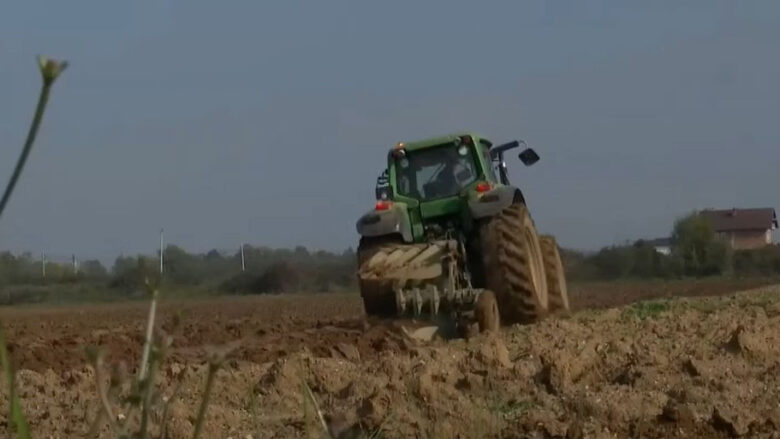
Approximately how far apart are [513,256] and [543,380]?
4.86 metres

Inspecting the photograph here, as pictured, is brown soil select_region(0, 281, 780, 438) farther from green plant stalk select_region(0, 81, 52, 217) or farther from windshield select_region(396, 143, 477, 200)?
green plant stalk select_region(0, 81, 52, 217)

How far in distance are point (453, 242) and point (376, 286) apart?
0.78 metres

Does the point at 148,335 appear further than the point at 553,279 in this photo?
No

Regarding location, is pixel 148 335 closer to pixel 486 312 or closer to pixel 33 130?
pixel 33 130

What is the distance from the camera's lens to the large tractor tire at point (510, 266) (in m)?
12.1

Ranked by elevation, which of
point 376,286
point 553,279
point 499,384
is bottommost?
point 499,384

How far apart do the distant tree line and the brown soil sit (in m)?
31.2

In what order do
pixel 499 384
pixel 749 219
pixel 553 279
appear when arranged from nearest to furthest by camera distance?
pixel 499 384
pixel 553 279
pixel 749 219

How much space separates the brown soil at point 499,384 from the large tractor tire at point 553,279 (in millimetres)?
2306

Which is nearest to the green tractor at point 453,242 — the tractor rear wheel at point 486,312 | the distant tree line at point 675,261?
the tractor rear wheel at point 486,312

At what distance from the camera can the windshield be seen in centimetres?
1337

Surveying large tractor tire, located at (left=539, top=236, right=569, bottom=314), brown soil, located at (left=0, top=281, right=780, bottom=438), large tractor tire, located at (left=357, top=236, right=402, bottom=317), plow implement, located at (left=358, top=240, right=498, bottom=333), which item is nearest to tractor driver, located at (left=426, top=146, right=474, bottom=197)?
large tractor tire, located at (left=357, top=236, right=402, bottom=317)

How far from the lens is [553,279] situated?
14.4 m

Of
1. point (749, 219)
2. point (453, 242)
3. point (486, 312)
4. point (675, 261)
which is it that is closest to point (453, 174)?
point (453, 242)
